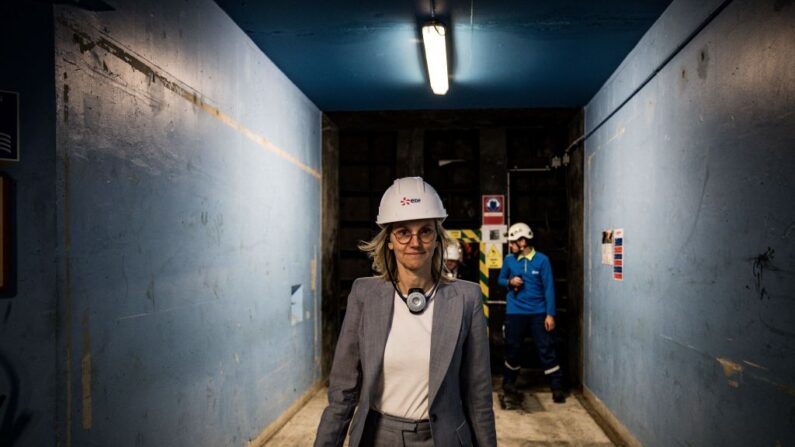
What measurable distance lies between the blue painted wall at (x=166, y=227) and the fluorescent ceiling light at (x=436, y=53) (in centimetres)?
149

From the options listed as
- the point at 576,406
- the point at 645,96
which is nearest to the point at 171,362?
the point at 645,96

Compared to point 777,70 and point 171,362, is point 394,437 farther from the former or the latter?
point 777,70

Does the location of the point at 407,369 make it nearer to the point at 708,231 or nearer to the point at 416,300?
the point at 416,300

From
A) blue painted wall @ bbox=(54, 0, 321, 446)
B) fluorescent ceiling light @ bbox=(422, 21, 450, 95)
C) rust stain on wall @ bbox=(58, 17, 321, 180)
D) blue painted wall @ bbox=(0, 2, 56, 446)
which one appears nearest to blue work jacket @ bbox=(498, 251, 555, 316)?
fluorescent ceiling light @ bbox=(422, 21, 450, 95)

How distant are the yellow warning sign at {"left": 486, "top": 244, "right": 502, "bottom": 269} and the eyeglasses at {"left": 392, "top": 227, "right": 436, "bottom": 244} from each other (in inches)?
204

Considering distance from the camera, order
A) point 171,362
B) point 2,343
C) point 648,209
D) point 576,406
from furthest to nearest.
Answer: point 576,406 < point 648,209 < point 171,362 < point 2,343

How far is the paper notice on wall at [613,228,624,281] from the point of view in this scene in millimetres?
4887

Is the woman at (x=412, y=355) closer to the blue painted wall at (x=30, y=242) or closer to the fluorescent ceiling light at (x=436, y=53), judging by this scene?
the blue painted wall at (x=30, y=242)

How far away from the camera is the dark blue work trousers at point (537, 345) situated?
238 inches

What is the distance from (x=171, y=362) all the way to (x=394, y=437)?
65.7 inches

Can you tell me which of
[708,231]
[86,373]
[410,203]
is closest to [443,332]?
[410,203]

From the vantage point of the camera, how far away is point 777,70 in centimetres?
239

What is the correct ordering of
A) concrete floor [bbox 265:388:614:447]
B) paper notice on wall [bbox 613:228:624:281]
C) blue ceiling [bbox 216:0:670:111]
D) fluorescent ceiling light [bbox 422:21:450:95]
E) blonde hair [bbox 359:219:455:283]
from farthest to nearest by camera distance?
1. paper notice on wall [bbox 613:228:624:281]
2. concrete floor [bbox 265:388:614:447]
3. fluorescent ceiling light [bbox 422:21:450:95]
4. blue ceiling [bbox 216:0:670:111]
5. blonde hair [bbox 359:219:455:283]

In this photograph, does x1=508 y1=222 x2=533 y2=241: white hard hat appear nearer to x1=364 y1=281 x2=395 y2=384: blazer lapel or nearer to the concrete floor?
the concrete floor
